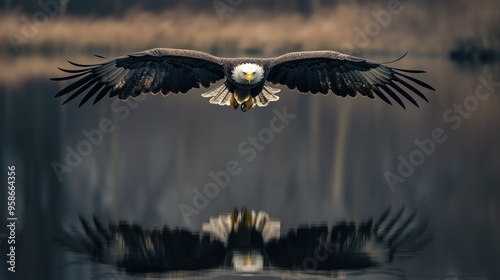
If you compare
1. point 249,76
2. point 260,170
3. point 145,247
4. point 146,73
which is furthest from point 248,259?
point 260,170

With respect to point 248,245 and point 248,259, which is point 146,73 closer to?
point 248,245

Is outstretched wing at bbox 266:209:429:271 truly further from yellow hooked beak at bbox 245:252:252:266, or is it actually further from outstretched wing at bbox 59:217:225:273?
outstretched wing at bbox 59:217:225:273

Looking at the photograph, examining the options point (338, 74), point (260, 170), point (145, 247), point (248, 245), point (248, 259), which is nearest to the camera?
point (248, 259)

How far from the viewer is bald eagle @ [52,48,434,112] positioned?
42.8ft

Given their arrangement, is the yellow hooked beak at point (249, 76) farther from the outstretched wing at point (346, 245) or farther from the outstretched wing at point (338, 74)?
the outstretched wing at point (346, 245)

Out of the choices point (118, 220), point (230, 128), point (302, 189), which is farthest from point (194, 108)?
point (118, 220)

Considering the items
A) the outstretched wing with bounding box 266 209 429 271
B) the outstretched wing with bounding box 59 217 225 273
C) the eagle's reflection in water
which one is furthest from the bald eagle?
the outstretched wing with bounding box 59 217 225 273

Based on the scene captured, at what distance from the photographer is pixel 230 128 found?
19.5 m

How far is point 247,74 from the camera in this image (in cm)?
1326

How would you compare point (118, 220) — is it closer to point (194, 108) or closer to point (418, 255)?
point (418, 255)

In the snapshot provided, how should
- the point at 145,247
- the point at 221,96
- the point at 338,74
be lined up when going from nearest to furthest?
the point at 145,247 → the point at 338,74 → the point at 221,96

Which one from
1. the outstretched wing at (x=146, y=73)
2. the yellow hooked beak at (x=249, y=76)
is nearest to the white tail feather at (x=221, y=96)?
the outstretched wing at (x=146, y=73)

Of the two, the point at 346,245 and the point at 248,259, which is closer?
the point at 248,259

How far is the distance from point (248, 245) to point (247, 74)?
3169 mm
